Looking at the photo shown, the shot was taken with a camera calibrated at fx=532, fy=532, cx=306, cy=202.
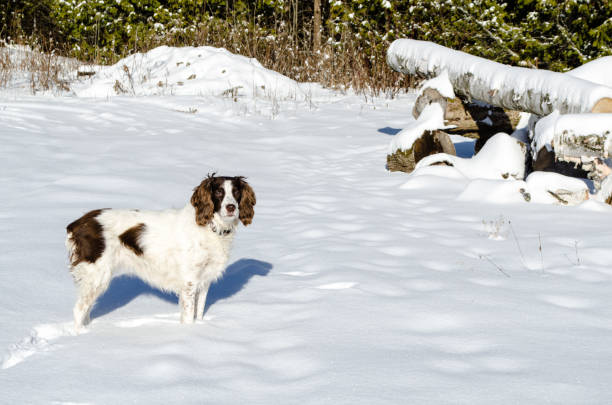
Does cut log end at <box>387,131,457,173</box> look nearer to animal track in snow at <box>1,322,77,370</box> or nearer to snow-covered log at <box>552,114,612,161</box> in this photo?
snow-covered log at <box>552,114,612,161</box>

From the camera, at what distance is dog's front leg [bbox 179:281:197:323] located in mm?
3510

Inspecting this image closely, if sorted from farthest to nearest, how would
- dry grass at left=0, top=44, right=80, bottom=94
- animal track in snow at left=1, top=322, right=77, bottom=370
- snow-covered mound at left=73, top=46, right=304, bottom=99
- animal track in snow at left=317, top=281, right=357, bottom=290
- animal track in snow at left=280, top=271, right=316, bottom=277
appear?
snow-covered mound at left=73, top=46, right=304, bottom=99, dry grass at left=0, top=44, right=80, bottom=94, animal track in snow at left=280, top=271, right=316, bottom=277, animal track in snow at left=317, top=281, right=357, bottom=290, animal track in snow at left=1, top=322, right=77, bottom=370

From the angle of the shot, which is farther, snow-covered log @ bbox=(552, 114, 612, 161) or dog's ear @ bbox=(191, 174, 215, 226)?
snow-covered log @ bbox=(552, 114, 612, 161)

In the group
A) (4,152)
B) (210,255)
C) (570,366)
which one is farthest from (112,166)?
(570,366)

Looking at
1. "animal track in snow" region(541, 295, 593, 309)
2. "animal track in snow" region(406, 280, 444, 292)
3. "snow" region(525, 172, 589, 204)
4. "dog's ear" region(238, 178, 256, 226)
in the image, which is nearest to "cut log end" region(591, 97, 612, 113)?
"snow" region(525, 172, 589, 204)

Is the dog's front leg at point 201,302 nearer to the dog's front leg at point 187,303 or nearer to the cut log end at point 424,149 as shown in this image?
the dog's front leg at point 187,303

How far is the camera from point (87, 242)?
11.3ft

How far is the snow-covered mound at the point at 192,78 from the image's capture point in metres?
13.3

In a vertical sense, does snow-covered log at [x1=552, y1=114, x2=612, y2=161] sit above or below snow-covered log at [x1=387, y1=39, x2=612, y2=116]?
below

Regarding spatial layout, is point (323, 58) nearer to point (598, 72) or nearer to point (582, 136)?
point (598, 72)

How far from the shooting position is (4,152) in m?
6.97

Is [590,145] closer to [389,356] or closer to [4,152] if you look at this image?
[389,356]

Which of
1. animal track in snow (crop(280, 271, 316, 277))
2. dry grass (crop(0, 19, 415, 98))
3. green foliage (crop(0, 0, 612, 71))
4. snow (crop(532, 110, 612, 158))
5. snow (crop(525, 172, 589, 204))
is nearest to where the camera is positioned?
animal track in snow (crop(280, 271, 316, 277))

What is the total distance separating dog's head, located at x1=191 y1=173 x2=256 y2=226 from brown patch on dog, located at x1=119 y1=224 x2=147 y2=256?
1.33ft
